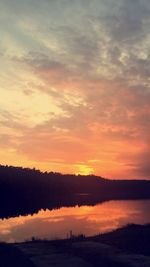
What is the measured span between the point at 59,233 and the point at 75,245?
20.1m

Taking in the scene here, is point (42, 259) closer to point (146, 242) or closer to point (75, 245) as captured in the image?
point (75, 245)

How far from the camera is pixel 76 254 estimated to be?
25.6 metres

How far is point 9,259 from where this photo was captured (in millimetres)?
19719

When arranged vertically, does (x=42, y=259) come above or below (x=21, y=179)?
below

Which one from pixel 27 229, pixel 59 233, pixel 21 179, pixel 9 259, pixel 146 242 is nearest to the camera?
pixel 9 259

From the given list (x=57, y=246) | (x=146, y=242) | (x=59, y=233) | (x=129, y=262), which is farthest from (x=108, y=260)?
(x=59, y=233)

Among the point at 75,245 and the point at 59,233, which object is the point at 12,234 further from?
the point at 75,245

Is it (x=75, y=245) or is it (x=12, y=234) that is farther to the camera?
(x=12, y=234)

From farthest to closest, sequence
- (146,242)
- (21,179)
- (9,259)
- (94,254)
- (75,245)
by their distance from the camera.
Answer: (21,179)
(146,242)
(75,245)
(94,254)
(9,259)

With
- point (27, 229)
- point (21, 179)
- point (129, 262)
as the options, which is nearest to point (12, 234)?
point (27, 229)

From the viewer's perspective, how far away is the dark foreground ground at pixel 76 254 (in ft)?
67.5

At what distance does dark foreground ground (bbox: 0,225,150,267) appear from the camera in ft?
67.5

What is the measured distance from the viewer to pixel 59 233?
48.1m

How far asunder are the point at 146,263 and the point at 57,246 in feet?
27.3
